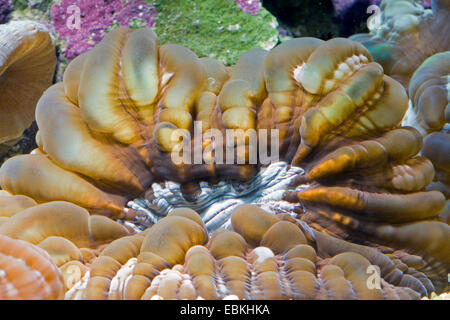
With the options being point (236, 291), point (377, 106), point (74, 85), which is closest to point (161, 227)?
point (236, 291)

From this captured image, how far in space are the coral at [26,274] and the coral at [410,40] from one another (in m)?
2.41

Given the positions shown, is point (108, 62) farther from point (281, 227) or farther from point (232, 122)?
point (281, 227)

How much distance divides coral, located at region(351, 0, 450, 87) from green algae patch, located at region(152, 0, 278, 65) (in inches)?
34.1

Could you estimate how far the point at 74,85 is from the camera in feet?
6.22

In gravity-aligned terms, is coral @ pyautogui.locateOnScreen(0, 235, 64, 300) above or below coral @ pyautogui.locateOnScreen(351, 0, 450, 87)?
below

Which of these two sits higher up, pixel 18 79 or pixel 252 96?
pixel 252 96

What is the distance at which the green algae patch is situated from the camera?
10.2 feet

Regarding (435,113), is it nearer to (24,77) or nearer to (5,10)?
(24,77)

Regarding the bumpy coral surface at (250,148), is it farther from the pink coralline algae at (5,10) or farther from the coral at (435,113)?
the pink coralline algae at (5,10)

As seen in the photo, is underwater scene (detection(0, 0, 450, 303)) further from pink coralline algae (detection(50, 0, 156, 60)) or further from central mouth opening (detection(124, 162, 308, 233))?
pink coralline algae (detection(50, 0, 156, 60))

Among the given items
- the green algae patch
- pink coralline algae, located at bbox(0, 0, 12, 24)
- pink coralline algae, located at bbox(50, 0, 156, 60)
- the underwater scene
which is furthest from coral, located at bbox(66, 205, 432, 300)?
pink coralline algae, located at bbox(0, 0, 12, 24)

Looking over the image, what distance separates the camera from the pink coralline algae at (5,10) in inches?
129

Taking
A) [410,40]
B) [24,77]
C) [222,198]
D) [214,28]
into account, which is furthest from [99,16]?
[410,40]

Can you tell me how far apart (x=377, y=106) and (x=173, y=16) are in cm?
199
